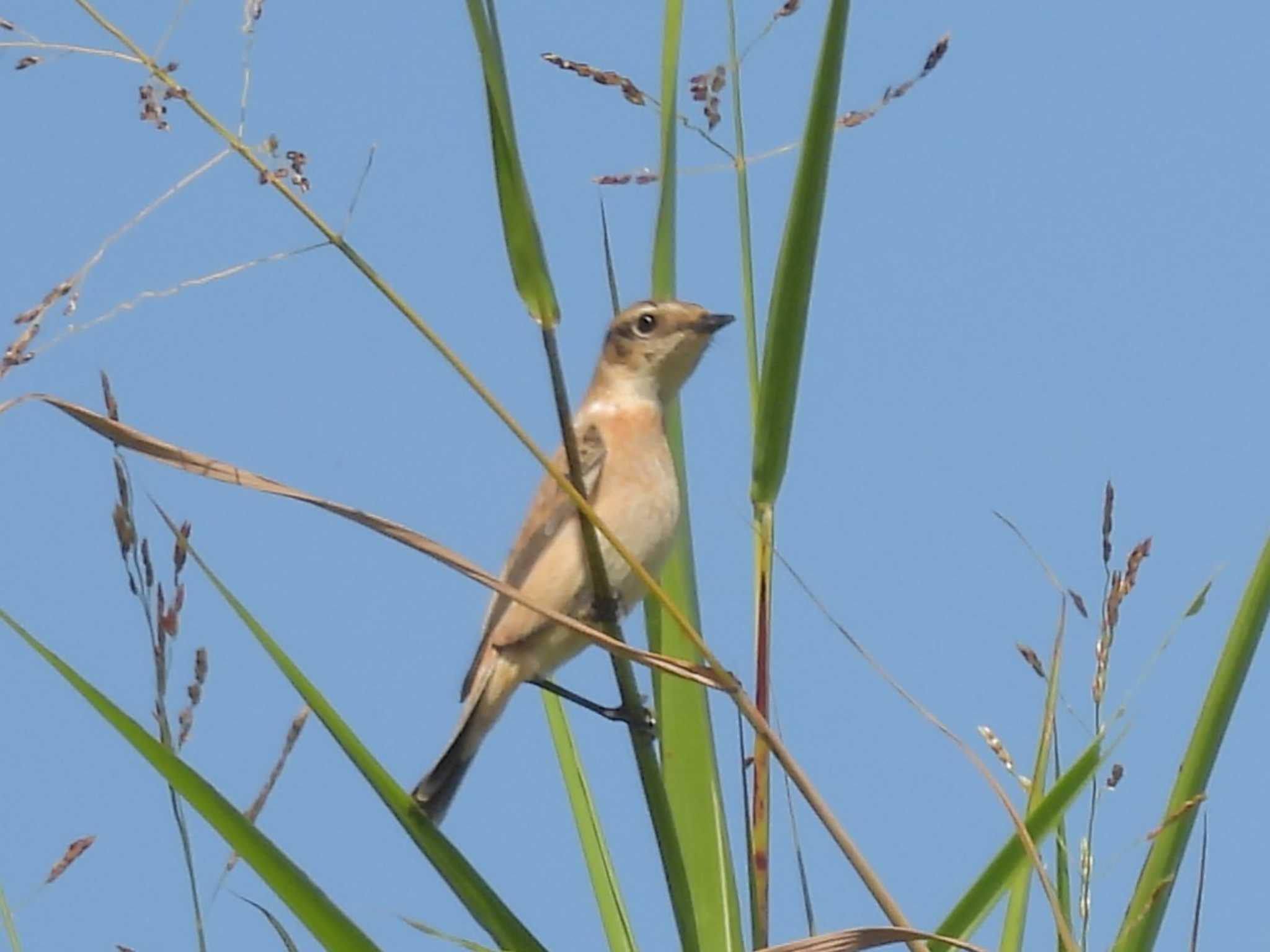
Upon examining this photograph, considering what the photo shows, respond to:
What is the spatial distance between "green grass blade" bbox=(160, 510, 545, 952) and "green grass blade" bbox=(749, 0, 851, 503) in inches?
24.5

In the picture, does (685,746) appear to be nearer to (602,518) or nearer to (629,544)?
(629,544)

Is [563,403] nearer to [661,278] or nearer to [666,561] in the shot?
[661,278]

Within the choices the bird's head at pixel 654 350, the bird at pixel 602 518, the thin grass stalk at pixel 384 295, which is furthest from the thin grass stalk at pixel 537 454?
the bird's head at pixel 654 350

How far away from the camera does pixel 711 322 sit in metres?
4.06

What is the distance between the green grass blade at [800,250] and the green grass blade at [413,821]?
2.04ft

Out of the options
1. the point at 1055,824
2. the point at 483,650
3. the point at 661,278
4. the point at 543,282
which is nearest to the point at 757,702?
the point at 1055,824

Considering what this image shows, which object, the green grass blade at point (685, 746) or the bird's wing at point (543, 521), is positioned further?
the bird's wing at point (543, 521)

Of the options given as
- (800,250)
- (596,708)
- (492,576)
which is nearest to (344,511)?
(492,576)

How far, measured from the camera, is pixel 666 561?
3064 mm

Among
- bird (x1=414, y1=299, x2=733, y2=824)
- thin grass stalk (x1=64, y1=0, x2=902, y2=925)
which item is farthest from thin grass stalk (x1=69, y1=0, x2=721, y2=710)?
bird (x1=414, y1=299, x2=733, y2=824)

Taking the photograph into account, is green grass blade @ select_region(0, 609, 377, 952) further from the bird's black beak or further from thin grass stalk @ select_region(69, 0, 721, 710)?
the bird's black beak

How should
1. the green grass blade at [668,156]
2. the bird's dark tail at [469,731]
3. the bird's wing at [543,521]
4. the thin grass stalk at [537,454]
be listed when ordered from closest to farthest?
1. the thin grass stalk at [537,454]
2. the green grass blade at [668,156]
3. the bird's dark tail at [469,731]
4. the bird's wing at [543,521]

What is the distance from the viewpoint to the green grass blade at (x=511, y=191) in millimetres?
2006

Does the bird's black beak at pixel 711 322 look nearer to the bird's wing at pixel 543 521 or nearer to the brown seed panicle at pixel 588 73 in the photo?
the bird's wing at pixel 543 521
